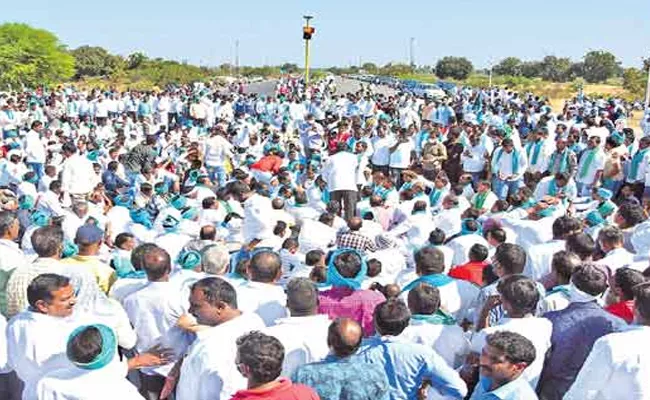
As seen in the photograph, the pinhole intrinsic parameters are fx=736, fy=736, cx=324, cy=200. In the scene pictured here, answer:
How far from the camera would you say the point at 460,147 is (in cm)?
1245

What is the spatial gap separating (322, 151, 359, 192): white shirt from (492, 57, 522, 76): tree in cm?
6603

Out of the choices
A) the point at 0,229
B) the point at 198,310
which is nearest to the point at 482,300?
the point at 198,310

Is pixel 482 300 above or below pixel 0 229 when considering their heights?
below

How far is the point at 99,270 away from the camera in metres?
5.20

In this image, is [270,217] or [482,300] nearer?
[482,300]

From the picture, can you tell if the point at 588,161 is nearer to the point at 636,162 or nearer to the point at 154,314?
the point at 636,162

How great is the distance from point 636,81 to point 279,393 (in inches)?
1718

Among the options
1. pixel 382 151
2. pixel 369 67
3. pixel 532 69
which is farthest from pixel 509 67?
pixel 382 151

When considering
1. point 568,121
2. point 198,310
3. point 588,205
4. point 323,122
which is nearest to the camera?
point 198,310

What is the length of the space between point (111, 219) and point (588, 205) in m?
5.39

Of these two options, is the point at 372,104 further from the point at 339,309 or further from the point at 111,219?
the point at 339,309

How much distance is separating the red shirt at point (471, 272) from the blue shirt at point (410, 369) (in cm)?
193

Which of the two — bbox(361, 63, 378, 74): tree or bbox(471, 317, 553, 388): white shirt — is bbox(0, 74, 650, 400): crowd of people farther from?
bbox(361, 63, 378, 74): tree

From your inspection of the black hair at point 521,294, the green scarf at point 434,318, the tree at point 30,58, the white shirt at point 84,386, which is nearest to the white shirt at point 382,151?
the green scarf at point 434,318
